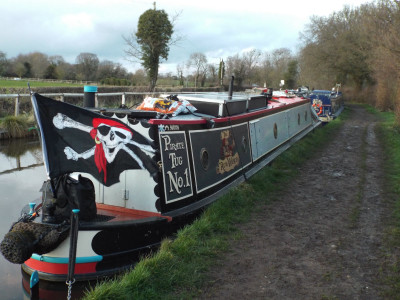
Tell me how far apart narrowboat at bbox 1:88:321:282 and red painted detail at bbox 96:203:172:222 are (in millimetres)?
12

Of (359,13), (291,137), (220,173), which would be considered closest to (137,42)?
(291,137)

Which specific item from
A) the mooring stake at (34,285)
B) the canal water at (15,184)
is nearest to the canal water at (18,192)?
the canal water at (15,184)

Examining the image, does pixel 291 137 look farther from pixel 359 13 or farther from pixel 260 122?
pixel 359 13

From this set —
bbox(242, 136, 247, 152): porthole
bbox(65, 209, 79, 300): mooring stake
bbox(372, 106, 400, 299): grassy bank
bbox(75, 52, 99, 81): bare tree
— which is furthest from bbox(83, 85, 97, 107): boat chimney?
bbox(75, 52, 99, 81): bare tree

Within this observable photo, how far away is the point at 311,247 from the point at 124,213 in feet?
7.50

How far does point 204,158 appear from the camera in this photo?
5.60 metres

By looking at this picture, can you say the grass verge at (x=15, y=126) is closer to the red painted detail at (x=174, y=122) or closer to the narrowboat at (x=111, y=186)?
the narrowboat at (x=111, y=186)

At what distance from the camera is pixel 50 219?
13.2ft

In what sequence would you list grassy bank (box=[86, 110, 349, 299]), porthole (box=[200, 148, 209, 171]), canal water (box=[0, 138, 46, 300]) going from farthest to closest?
porthole (box=[200, 148, 209, 171]) < canal water (box=[0, 138, 46, 300]) < grassy bank (box=[86, 110, 349, 299])

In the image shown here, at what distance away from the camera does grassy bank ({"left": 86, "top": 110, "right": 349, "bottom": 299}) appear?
3.53 meters

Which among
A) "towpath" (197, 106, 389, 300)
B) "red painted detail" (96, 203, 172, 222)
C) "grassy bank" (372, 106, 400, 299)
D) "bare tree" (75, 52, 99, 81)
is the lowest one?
"grassy bank" (372, 106, 400, 299)

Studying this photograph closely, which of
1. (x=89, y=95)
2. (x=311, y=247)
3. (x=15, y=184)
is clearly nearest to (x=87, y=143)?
(x=89, y=95)

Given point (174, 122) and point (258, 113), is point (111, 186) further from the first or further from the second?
point (258, 113)

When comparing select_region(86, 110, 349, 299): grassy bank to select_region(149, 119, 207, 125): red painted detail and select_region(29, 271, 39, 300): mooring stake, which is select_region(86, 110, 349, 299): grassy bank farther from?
select_region(149, 119, 207, 125): red painted detail
